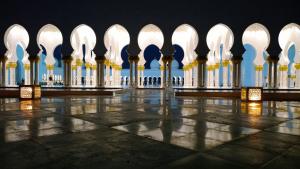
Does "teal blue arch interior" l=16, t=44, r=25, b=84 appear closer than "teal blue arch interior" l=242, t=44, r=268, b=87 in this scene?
No

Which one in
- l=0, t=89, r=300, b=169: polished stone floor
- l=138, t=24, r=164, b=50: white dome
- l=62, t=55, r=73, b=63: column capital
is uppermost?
l=138, t=24, r=164, b=50: white dome

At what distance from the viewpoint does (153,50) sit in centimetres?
3575

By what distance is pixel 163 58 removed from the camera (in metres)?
15.7

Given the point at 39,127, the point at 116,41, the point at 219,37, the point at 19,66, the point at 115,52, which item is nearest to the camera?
the point at 39,127

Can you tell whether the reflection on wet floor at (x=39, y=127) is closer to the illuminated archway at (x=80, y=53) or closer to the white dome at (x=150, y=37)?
the illuminated archway at (x=80, y=53)

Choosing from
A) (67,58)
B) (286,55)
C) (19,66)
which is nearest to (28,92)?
(67,58)

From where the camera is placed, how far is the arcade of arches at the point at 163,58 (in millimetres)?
15602

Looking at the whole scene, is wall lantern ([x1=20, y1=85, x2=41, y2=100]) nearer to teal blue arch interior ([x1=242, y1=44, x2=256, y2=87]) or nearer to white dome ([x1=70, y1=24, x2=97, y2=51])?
white dome ([x1=70, y1=24, x2=97, y2=51])

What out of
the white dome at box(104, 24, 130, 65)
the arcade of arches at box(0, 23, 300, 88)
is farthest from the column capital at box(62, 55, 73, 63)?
the white dome at box(104, 24, 130, 65)

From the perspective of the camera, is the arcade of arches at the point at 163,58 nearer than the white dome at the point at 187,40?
Yes

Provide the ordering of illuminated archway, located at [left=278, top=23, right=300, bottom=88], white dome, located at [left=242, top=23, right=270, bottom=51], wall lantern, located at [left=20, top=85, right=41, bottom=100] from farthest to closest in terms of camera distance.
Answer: white dome, located at [left=242, top=23, right=270, bottom=51]
illuminated archway, located at [left=278, top=23, right=300, bottom=88]
wall lantern, located at [left=20, top=85, right=41, bottom=100]

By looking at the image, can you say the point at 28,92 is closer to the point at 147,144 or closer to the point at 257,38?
the point at 147,144

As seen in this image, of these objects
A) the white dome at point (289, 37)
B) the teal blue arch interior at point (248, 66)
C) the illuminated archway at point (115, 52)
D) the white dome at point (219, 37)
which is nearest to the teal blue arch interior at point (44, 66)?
the illuminated archway at point (115, 52)

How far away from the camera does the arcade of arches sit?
51.2 feet
